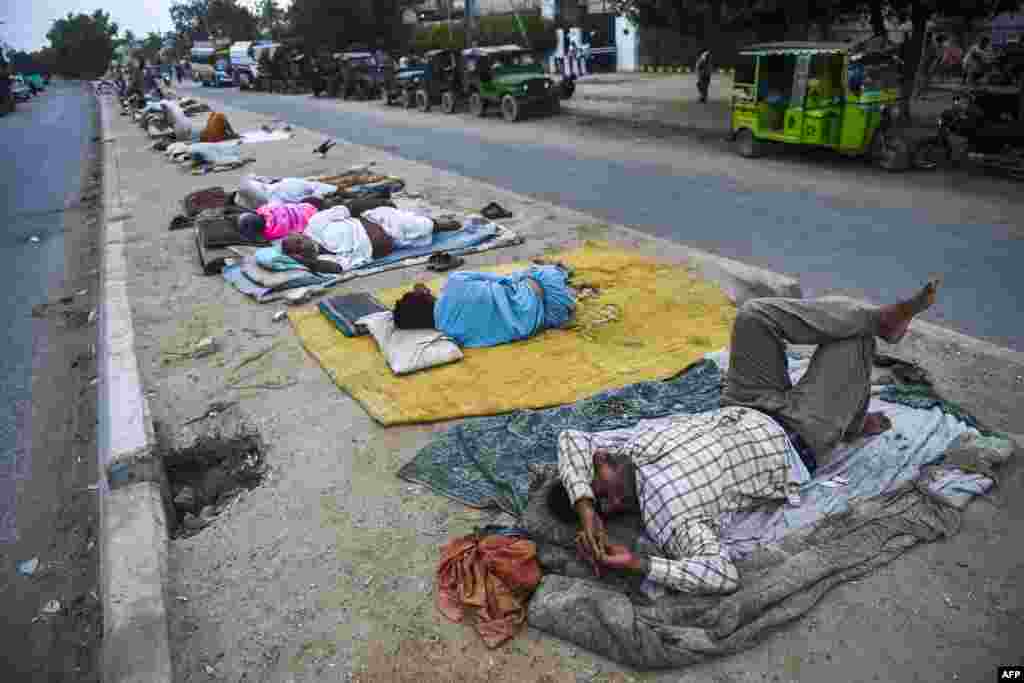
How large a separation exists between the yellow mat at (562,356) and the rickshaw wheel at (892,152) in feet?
20.8

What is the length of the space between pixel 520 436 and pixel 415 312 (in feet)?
5.22

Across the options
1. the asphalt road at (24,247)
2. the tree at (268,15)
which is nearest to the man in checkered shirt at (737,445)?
the asphalt road at (24,247)

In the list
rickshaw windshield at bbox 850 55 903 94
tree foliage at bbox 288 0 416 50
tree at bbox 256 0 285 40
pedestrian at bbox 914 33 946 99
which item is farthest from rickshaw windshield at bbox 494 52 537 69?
tree at bbox 256 0 285 40

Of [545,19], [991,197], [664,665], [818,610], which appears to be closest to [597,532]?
[664,665]

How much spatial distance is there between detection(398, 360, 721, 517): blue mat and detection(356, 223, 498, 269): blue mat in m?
3.72

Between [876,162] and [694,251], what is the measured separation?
582cm

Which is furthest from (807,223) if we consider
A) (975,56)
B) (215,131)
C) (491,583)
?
(215,131)

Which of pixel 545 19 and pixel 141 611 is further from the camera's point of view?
pixel 545 19

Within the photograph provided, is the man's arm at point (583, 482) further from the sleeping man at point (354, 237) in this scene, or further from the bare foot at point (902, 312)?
the sleeping man at point (354, 237)

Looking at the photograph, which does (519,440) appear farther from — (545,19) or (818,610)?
(545,19)

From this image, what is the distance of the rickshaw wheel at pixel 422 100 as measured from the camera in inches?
919

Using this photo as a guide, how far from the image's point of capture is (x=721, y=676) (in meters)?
2.51

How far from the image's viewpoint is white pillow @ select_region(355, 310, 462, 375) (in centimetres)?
489

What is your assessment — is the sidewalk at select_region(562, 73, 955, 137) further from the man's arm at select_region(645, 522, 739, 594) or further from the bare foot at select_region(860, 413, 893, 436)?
the man's arm at select_region(645, 522, 739, 594)
